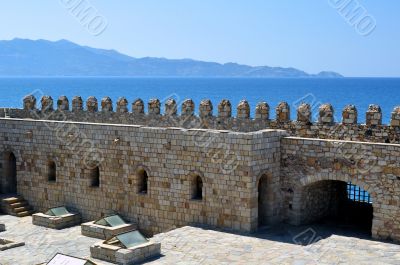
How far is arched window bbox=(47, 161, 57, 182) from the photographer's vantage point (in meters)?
20.6

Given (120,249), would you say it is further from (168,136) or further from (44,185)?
(44,185)

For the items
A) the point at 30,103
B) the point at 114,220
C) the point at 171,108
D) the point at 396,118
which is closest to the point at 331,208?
the point at 396,118

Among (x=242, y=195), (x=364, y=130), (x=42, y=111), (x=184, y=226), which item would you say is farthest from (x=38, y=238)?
(x=364, y=130)

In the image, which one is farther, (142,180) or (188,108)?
(188,108)

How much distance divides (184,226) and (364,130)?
5.91 m

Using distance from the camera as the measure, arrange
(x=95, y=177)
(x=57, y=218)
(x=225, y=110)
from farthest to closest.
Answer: (x=95, y=177) → (x=225, y=110) → (x=57, y=218)

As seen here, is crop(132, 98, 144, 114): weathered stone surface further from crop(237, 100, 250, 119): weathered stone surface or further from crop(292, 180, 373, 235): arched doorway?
crop(292, 180, 373, 235): arched doorway

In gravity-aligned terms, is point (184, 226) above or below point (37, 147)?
below

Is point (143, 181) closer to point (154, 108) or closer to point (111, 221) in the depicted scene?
point (111, 221)

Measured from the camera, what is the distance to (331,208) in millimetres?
18438

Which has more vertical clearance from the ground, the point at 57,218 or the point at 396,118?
the point at 396,118

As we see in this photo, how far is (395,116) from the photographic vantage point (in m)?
16.8

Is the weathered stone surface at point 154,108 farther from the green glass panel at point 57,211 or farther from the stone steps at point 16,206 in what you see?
the stone steps at point 16,206

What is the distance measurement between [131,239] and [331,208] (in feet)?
22.4
